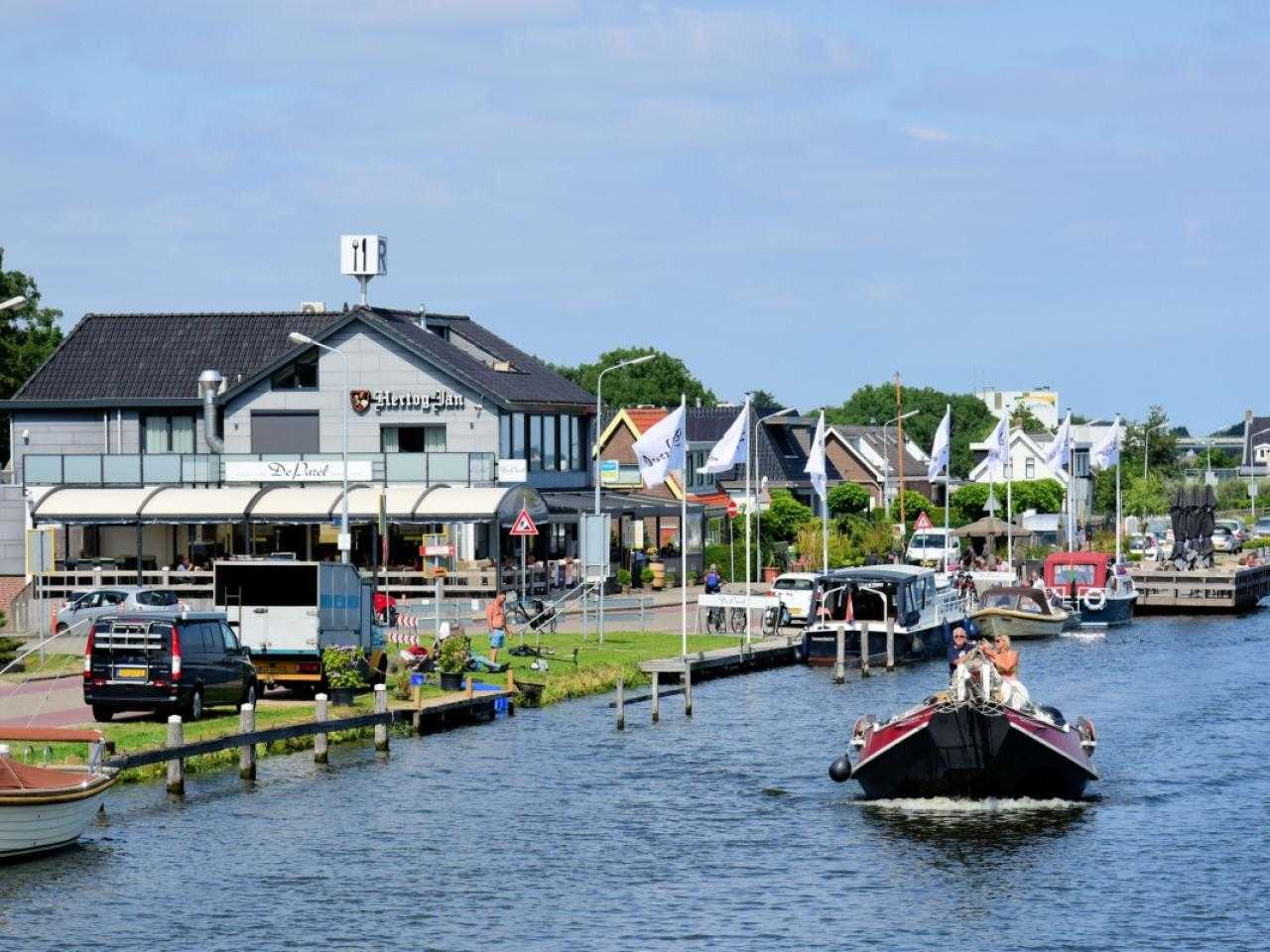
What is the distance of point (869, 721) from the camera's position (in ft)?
129

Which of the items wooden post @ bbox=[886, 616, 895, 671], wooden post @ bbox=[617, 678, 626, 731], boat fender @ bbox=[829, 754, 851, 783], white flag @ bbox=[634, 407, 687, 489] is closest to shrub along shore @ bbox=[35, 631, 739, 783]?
wooden post @ bbox=[617, 678, 626, 731]

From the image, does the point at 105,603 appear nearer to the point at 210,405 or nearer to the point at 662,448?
the point at 662,448

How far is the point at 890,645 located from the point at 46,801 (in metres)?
34.5

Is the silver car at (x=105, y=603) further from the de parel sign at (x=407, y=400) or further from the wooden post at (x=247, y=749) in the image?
the wooden post at (x=247, y=749)

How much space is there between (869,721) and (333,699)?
457 inches

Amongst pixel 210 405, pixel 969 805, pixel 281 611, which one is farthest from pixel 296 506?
pixel 969 805

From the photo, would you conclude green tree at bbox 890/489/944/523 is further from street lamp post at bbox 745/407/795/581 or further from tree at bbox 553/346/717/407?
tree at bbox 553/346/717/407

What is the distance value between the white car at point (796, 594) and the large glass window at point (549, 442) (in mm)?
18401

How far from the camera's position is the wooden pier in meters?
87.3

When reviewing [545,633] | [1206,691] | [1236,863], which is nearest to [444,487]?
[545,633]

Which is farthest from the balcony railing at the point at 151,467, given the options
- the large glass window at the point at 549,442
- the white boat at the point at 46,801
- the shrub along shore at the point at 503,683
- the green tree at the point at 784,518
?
the white boat at the point at 46,801

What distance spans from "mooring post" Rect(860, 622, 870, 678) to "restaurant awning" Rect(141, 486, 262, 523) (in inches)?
898

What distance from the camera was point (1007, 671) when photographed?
A: 128 ft

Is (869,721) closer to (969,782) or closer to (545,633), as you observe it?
(969,782)
